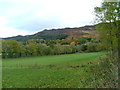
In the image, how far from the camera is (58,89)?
572 cm

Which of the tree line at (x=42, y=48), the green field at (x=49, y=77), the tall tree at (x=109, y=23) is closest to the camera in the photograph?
the green field at (x=49, y=77)

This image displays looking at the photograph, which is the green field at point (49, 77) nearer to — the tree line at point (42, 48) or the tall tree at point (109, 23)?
the tall tree at point (109, 23)

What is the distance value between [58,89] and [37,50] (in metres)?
49.0

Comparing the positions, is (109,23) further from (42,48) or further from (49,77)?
(42,48)

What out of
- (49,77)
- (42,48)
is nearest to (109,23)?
(49,77)

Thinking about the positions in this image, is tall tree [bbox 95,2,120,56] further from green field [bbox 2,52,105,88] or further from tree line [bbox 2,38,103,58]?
tree line [bbox 2,38,103,58]

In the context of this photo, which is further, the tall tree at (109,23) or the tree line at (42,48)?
the tree line at (42,48)

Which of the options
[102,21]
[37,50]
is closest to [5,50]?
[37,50]

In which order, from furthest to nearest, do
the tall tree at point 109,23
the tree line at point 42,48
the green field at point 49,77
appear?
the tree line at point 42,48 → the tall tree at point 109,23 → the green field at point 49,77

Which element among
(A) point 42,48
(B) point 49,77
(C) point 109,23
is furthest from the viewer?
(A) point 42,48

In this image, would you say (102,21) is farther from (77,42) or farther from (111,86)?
(77,42)

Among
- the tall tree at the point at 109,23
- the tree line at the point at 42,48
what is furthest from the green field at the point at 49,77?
the tree line at the point at 42,48

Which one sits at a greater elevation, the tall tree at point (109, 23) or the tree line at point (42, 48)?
the tall tree at point (109, 23)

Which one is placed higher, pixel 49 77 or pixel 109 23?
pixel 109 23
